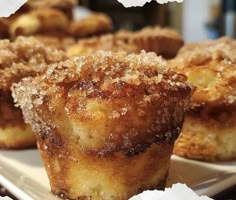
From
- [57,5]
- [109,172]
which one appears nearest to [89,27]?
[57,5]

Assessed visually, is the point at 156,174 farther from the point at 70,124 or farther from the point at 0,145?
the point at 0,145

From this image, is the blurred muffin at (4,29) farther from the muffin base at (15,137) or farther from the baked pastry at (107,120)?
the baked pastry at (107,120)

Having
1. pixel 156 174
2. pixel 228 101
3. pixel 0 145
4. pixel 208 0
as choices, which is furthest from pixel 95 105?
pixel 208 0

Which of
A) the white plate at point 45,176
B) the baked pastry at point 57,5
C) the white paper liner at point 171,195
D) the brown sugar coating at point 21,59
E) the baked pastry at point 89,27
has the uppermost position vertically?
the brown sugar coating at point 21,59

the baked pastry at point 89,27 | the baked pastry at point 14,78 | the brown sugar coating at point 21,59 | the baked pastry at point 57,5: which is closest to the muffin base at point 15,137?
the baked pastry at point 14,78

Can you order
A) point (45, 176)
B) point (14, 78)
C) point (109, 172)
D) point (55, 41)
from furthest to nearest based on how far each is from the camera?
point (55, 41), point (14, 78), point (45, 176), point (109, 172)

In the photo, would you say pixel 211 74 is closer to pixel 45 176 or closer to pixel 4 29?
pixel 45 176
